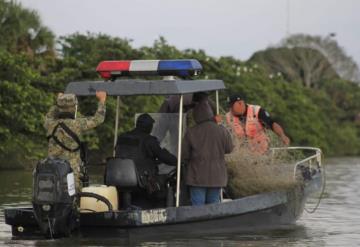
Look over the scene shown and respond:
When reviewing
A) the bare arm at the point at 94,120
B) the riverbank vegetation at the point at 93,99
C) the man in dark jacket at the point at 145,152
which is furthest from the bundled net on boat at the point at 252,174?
the riverbank vegetation at the point at 93,99

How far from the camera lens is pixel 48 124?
37.1 ft

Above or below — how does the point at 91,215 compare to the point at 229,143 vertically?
below

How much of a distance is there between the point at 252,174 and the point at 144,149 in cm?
188

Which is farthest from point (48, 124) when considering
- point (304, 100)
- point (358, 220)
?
point (304, 100)

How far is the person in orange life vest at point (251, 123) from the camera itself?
13656 mm

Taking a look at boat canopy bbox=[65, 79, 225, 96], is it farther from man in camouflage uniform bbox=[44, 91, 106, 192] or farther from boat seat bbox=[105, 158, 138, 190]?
boat seat bbox=[105, 158, 138, 190]

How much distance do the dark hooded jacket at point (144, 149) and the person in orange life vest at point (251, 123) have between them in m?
2.22

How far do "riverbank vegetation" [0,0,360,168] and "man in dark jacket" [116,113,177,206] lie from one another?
9.15m

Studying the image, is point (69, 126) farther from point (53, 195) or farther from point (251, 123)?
point (251, 123)

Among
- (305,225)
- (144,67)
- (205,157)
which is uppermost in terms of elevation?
(144,67)

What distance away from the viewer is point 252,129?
45.5 feet

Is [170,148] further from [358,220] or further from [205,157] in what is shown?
[358,220]

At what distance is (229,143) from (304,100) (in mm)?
38050

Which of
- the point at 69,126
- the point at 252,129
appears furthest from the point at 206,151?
the point at 252,129
